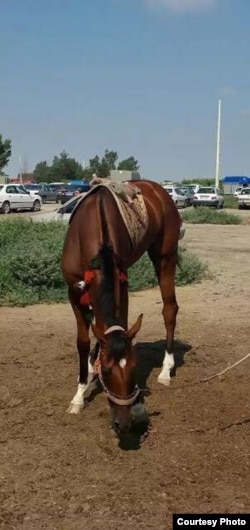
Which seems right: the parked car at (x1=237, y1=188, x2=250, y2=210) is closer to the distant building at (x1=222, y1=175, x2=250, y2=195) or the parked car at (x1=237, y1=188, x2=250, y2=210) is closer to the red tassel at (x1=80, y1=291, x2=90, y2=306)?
the distant building at (x1=222, y1=175, x2=250, y2=195)

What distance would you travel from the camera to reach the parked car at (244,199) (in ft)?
166

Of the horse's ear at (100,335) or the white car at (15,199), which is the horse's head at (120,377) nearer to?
the horse's ear at (100,335)

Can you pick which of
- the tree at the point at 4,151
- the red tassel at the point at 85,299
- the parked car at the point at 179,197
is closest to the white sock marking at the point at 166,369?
the red tassel at the point at 85,299

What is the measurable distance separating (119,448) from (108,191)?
2044mm

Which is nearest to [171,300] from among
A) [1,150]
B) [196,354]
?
[196,354]

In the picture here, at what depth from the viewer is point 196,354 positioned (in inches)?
275

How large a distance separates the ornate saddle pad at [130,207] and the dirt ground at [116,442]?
1.42 metres

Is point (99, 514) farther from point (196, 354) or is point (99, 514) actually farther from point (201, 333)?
point (201, 333)

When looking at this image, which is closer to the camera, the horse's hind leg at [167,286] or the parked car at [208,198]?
the horse's hind leg at [167,286]

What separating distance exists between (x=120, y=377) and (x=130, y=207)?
6.19 feet

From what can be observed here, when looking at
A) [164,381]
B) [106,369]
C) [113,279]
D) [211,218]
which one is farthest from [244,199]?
[106,369]

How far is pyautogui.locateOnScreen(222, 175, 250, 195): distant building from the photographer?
88250 millimetres

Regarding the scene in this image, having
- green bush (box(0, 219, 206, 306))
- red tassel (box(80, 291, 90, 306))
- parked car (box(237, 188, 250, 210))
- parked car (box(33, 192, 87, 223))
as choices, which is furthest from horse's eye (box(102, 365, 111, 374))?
parked car (box(237, 188, 250, 210))

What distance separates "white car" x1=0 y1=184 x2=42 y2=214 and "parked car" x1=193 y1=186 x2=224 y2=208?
43.5ft
